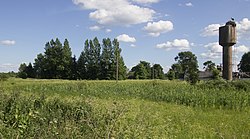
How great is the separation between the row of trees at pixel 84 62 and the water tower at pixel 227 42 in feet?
163

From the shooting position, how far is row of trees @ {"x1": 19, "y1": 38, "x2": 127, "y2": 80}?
8306 centimetres

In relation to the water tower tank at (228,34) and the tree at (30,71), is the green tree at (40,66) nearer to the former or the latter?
the tree at (30,71)

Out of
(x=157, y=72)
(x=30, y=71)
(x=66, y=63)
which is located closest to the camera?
(x=66, y=63)

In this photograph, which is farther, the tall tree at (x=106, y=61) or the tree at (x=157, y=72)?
the tree at (x=157, y=72)

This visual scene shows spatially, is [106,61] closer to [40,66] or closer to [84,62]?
[84,62]

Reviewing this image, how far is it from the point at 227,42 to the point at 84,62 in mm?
56128

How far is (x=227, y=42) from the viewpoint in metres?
32.7

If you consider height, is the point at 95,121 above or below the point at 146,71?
below

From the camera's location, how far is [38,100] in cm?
994

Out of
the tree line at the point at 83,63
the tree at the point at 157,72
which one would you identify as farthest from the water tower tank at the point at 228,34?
the tree at the point at 157,72

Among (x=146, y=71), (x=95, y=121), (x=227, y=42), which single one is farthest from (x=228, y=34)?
(x=146, y=71)

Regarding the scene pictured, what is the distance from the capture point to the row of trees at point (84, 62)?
8306 cm

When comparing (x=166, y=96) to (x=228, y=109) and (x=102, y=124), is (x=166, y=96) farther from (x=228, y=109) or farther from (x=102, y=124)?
(x=102, y=124)

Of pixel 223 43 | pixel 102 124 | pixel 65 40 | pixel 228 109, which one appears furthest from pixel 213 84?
pixel 65 40
